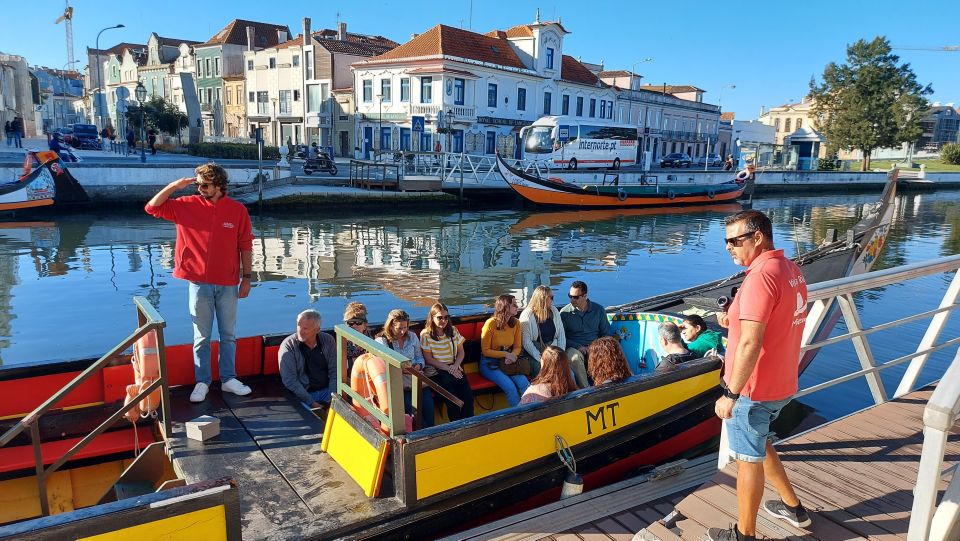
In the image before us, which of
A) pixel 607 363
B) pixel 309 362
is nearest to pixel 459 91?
pixel 309 362

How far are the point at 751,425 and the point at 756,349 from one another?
47 cm

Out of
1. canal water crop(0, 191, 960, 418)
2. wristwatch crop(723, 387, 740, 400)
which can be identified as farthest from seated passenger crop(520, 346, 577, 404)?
canal water crop(0, 191, 960, 418)

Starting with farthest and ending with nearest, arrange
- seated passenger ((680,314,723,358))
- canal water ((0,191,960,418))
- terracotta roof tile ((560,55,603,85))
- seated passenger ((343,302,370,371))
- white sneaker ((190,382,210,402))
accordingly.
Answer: terracotta roof tile ((560,55,603,85)) < canal water ((0,191,960,418)) < seated passenger ((680,314,723,358)) < seated passenger ((343,302,370,371)) < white sneaker ((190,382,210,402))

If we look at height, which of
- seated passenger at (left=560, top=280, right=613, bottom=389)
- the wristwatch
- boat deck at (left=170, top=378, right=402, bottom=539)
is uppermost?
the wristwatch

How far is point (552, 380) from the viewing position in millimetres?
5090

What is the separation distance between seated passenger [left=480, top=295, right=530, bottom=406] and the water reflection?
12.0 ft

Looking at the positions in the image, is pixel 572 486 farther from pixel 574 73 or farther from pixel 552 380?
pixel 574 73

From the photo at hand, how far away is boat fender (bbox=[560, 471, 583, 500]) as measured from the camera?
460 cm

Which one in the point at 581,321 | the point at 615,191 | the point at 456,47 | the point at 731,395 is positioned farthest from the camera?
the point at 456,47

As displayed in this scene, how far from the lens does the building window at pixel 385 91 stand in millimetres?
42656

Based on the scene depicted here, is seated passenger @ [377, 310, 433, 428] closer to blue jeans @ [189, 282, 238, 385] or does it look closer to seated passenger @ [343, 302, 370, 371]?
Result: seated passenger @ [343, 302, 370, 371]

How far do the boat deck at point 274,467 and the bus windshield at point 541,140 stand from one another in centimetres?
3437

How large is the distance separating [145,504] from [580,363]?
4.09 m

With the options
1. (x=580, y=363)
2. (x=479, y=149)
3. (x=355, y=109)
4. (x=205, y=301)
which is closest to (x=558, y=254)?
(x=580, y=363)
